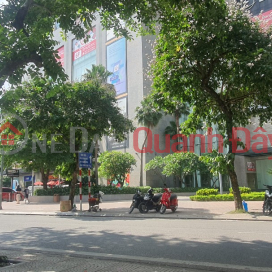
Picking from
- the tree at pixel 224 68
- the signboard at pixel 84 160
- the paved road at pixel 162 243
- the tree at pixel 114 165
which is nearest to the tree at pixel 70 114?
the signboard at pixel 84 160

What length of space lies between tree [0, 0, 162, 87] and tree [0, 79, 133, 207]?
333 inches

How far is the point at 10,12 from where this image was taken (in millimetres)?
7684

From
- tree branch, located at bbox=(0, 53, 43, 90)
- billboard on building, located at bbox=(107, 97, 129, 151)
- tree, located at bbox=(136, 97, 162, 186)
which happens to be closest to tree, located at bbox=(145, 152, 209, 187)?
tree, located at bbox=(136, 97, 162, 186)

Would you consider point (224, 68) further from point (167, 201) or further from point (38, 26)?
point (38, 26)

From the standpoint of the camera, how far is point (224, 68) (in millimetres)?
13367

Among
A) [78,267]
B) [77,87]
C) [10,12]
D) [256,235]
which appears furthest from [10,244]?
[77,87]

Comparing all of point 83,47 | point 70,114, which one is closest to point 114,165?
point 70,114

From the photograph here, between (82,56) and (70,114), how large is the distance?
3574 centimetres

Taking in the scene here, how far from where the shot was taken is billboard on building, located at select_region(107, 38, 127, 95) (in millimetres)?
44156

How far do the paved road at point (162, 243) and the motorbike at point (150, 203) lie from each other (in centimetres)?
508

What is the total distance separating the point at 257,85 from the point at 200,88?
296 centimetres

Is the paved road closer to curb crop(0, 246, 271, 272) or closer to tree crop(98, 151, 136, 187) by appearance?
curb crop(0, 246, 271, 272)

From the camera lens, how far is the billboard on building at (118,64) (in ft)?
145

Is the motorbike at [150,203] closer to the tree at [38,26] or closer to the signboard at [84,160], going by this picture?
the signboard at [84,160]
